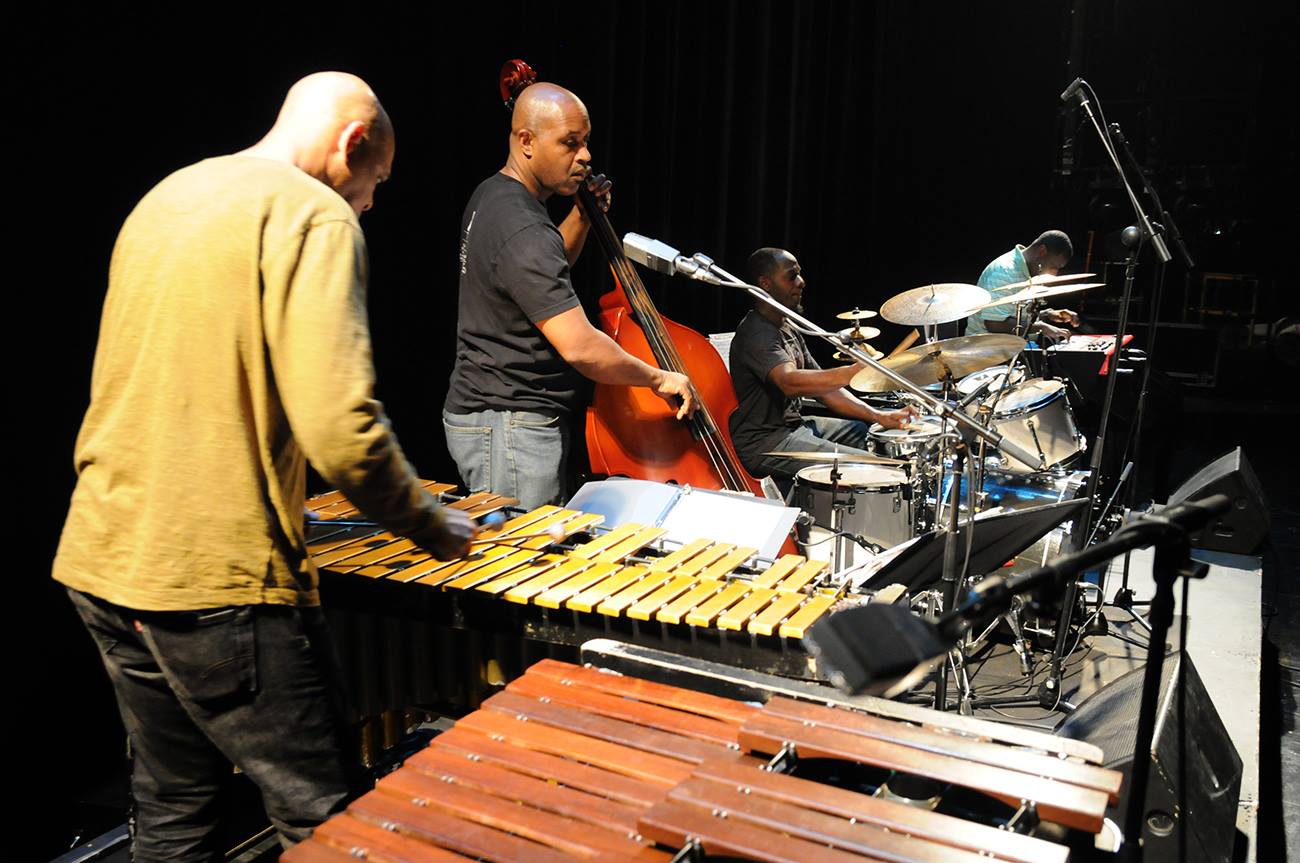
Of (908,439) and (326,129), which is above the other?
(326,129)

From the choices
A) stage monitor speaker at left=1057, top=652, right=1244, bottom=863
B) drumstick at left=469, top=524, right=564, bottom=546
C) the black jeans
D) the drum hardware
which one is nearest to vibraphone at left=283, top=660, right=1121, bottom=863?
the black jeans

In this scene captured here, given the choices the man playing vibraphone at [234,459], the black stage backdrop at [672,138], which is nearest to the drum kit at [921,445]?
the black stage backdrop at [672,138]

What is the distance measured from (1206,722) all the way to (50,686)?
349 centimetres

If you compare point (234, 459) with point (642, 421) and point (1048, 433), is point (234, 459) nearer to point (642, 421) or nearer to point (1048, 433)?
point (642, 421)

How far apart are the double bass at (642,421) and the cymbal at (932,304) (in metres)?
0.92

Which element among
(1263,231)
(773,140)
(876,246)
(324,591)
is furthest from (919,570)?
(1263,231)

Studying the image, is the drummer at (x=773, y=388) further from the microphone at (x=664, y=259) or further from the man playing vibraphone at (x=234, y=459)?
the man playing vibraphone at (x=234, y=459)

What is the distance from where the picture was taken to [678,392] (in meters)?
3.94

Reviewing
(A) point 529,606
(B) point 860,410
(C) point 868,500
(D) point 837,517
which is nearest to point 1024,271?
(B) point 860,410

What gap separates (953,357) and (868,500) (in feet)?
3.38

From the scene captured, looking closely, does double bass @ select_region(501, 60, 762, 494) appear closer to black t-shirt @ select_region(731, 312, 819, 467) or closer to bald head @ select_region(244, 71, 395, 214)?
black t-shirt @ select_region(731, 312, 819, 467)

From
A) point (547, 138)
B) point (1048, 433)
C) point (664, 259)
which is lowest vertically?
point (1048, 433)

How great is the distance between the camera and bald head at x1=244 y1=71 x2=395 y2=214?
2.00 m

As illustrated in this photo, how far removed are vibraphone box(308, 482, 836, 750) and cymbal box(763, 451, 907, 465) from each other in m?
2.21
